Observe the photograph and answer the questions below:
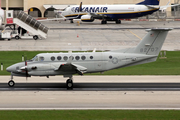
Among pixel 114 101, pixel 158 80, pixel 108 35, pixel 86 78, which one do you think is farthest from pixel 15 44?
pixel 114 101

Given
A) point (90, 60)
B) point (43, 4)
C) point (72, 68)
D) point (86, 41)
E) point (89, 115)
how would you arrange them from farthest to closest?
point (43, 4) < point (86, 41) < point (90, 60) < point (72, 68) < point (89, 115)

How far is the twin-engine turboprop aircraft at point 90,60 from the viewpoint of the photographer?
24844 mm

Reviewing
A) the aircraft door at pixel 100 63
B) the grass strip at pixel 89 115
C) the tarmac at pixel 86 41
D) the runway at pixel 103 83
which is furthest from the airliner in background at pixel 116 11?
the grass strip at pixel 89 115

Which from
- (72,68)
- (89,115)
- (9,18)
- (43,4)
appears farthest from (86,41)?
(43,4)

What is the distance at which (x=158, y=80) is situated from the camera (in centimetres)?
2908

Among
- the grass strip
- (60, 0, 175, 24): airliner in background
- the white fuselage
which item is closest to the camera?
the grass strip

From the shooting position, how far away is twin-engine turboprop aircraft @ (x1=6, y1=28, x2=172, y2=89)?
81.5 ft

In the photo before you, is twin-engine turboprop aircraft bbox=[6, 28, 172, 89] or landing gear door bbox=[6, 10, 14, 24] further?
landing gear door bbox=[6, 10, 14, 24]

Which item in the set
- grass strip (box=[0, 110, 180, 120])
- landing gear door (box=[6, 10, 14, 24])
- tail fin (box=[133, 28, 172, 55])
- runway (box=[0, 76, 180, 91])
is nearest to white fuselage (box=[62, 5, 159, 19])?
landing gear door (box=[6, 10, 14, 24])

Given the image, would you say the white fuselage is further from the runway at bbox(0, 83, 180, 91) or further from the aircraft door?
the aircraft door

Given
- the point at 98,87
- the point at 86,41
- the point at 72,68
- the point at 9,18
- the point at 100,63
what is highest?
the point at 9,18

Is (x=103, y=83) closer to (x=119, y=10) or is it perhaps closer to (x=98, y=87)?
(x=98, y=87)

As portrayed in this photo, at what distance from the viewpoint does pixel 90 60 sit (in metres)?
25.6

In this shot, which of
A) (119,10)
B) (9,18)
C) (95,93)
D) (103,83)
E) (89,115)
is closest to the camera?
(89,115)
